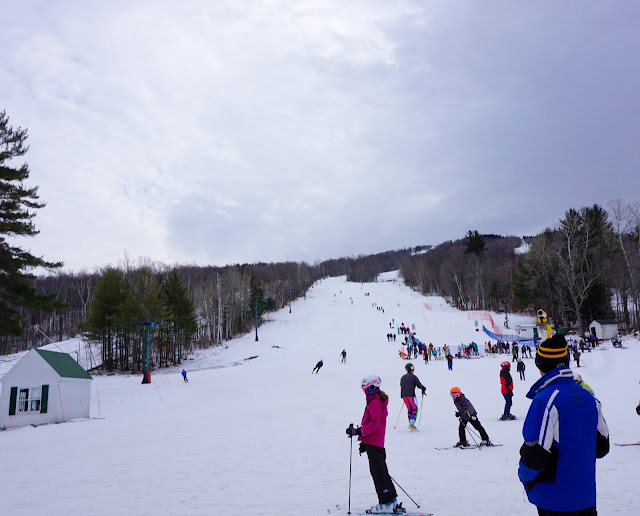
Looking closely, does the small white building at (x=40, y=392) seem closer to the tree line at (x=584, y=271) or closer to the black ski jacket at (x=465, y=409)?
the black ski jacket at (x=465, y=409)

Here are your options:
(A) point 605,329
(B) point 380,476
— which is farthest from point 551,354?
(A) point 605,329

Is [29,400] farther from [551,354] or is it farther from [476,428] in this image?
[551,354]

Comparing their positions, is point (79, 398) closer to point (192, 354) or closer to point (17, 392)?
point (17, 392)

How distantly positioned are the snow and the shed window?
1823 mm

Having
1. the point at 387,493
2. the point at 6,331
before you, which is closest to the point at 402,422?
the point at 387,493

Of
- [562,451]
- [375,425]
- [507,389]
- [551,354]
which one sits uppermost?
[551,354]

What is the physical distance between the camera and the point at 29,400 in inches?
690

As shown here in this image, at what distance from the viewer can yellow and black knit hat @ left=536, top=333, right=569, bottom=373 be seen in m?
2.99

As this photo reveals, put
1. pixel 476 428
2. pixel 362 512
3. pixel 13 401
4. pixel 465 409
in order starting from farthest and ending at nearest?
pixel 13 401
pixel 465 409
pixel 476 428
pixel 362 512

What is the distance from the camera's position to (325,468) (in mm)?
7898

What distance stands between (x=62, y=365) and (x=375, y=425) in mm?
18907

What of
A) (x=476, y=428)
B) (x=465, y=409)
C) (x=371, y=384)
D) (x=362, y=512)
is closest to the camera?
(x=362, y=512)

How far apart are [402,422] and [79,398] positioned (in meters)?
15.3

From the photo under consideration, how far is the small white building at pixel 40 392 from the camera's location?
56.4 ft
